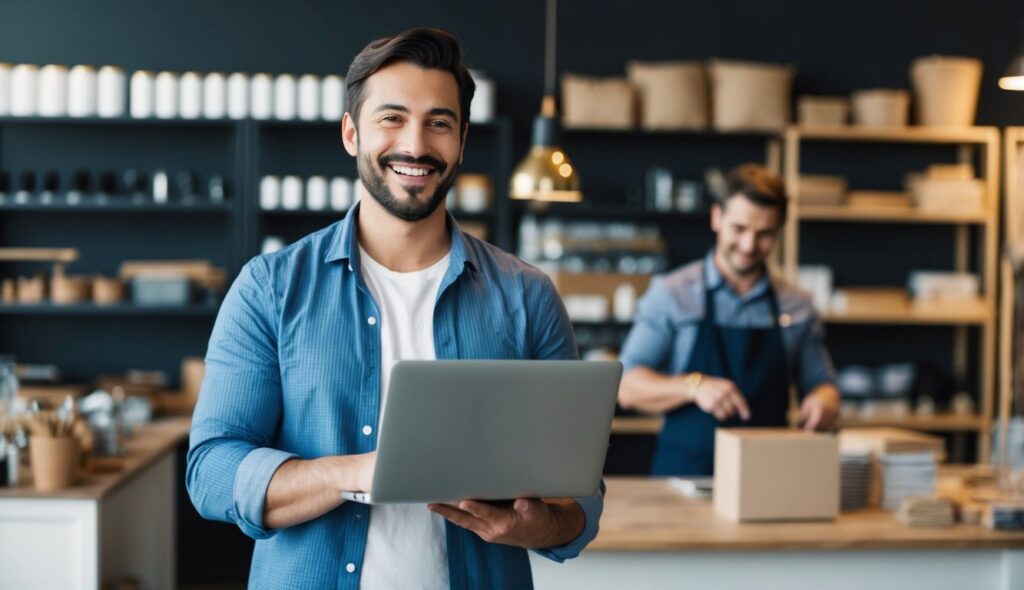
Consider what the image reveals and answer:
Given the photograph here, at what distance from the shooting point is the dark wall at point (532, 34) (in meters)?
5.68

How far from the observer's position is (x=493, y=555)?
1672mm

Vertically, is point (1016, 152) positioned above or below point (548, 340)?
above

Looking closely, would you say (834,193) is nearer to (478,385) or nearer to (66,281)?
(66,281)

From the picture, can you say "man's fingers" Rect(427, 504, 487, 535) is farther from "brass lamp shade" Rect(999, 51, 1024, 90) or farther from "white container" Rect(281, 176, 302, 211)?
"white container" Rect(281, 176, 302, 211)

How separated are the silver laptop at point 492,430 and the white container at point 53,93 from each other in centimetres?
448

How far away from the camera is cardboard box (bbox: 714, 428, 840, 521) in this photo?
2.83 meters

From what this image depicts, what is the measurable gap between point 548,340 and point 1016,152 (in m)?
4.69

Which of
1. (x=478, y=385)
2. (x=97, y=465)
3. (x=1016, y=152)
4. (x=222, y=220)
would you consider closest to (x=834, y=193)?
(x=1016, y=152)

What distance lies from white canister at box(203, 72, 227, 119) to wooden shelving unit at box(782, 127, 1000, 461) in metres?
2.72

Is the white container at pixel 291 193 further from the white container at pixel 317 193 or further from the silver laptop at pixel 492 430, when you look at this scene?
the silver laptop at pixel 492 430

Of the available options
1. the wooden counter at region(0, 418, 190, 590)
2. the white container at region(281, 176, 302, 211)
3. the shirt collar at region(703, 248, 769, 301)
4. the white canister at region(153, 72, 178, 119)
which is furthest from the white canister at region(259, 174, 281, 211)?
the shirt collar at region(703, 248, 769, 301)

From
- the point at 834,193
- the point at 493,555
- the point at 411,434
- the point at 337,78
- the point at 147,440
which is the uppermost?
the point at 337,78

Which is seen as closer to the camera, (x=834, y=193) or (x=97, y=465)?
(x=97, y=465)

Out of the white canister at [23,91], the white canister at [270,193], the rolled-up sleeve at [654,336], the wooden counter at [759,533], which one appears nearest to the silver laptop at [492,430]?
the wooden counter at [759,533]
